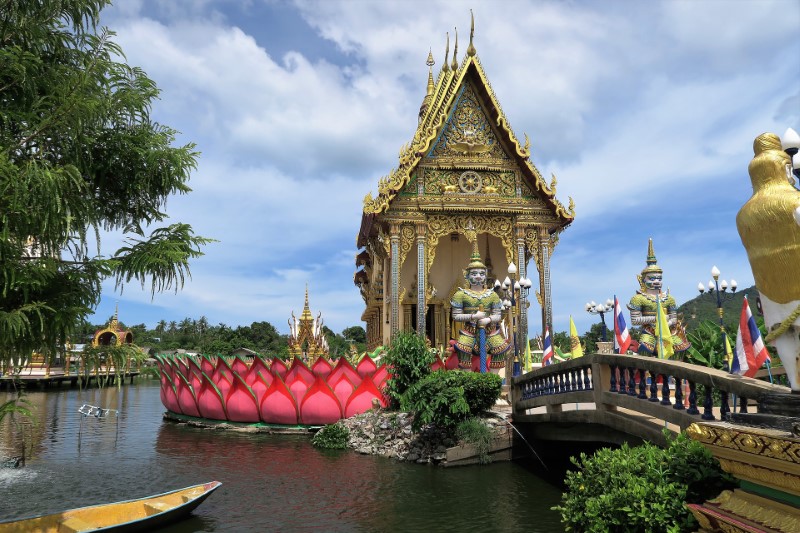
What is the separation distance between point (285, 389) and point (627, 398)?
970 cm

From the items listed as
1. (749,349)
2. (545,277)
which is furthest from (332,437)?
(545,277)

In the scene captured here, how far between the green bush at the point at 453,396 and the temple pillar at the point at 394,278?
6.64 metres

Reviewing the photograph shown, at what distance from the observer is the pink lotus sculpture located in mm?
14445

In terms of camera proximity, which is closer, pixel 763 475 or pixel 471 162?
pixel 763 475

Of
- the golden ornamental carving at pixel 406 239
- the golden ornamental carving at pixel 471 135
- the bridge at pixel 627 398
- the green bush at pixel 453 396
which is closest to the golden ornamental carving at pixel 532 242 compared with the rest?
the golden ornamental carving at pixel 471 135

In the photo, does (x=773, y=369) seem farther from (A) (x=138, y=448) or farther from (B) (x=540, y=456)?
(A) (x=138, y=448)

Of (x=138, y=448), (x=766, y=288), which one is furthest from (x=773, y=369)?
(x=138, y=448)

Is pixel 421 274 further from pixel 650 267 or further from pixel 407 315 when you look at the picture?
pixel 650 267

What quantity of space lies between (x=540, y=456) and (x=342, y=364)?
5.41m

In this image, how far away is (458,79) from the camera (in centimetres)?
1938

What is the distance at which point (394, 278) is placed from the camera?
1842 centimetres

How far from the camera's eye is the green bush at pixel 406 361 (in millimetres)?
12758

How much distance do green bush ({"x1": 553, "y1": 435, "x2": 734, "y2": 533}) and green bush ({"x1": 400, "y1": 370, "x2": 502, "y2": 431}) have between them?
19.4ft

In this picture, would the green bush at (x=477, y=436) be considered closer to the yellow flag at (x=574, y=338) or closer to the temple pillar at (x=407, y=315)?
the yellow flag at (x=574, y=338)
